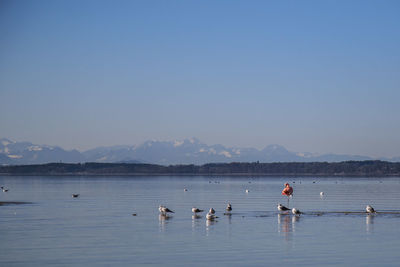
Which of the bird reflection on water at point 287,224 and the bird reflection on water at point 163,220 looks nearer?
the bird reflection on water at point 287,224

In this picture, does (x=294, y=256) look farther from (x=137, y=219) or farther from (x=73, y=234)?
(x=137, y=219)

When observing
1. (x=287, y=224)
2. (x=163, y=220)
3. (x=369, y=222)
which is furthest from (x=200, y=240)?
(x=369, y=222)

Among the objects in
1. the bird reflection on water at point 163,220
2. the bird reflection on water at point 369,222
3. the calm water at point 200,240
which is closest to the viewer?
the calm water at point 200,240

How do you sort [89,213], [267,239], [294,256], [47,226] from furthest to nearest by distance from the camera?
[89,213], [47,226], [267,239], [294,256]

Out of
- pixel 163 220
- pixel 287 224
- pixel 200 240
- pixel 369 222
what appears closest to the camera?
pixel 200 240

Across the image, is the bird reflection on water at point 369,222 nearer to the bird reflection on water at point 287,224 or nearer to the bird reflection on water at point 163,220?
the bird reflection on water at point 287,224

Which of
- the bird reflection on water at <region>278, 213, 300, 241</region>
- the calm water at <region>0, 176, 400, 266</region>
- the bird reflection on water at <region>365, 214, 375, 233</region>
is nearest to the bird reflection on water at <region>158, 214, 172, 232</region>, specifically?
the calm water at <region>0, 176, 400, 266</region>

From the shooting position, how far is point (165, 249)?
2636 cm

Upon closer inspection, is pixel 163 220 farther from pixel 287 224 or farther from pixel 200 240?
pixel 200 240

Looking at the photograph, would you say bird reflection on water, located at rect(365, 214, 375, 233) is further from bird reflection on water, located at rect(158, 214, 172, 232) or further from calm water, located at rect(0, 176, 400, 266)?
bird reflection on water, located at rect(158, 214, 172, 232)

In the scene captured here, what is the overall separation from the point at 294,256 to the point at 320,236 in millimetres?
6174

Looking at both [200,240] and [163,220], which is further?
[163,220]

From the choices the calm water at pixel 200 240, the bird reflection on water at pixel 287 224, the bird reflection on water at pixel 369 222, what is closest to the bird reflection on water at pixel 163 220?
the calm water at pixel 200 240

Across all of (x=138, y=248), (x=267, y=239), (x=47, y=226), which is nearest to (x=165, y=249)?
(x=138, y=248)
